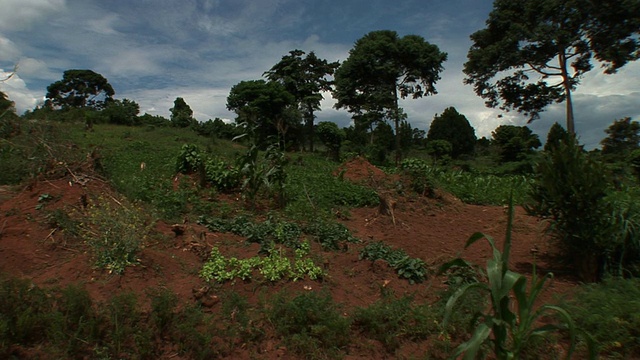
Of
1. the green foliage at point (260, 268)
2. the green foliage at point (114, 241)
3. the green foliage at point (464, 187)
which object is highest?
the green foliage at point (464, 187)

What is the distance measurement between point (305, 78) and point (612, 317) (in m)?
22.9

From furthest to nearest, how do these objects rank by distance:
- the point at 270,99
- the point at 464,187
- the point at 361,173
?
the point at 270,99, the point at 361,173, the point at 464,187

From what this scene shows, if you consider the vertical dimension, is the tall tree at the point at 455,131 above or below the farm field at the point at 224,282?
above

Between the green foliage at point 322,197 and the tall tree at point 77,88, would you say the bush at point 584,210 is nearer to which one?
the green foliage at point 322,197

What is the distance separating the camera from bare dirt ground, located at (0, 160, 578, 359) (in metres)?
3.14

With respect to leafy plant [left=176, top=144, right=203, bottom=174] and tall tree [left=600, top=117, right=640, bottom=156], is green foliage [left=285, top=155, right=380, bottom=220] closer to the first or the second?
leafy plant [left=176, top=144, right=203, bottom=174]

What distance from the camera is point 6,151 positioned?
5.95m

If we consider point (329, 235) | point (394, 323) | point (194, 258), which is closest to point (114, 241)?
point (194, 258)

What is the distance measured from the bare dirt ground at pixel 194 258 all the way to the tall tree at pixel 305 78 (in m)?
18.8

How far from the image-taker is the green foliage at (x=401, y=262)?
3.72 metres

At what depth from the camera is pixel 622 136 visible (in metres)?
14.1

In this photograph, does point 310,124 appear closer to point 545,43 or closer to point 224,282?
point 545,43

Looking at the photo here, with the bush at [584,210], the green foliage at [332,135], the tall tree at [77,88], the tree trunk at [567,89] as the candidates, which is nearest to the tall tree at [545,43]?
the tree trunk at [567,89]

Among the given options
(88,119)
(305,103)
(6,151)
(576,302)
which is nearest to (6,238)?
(6,151)
